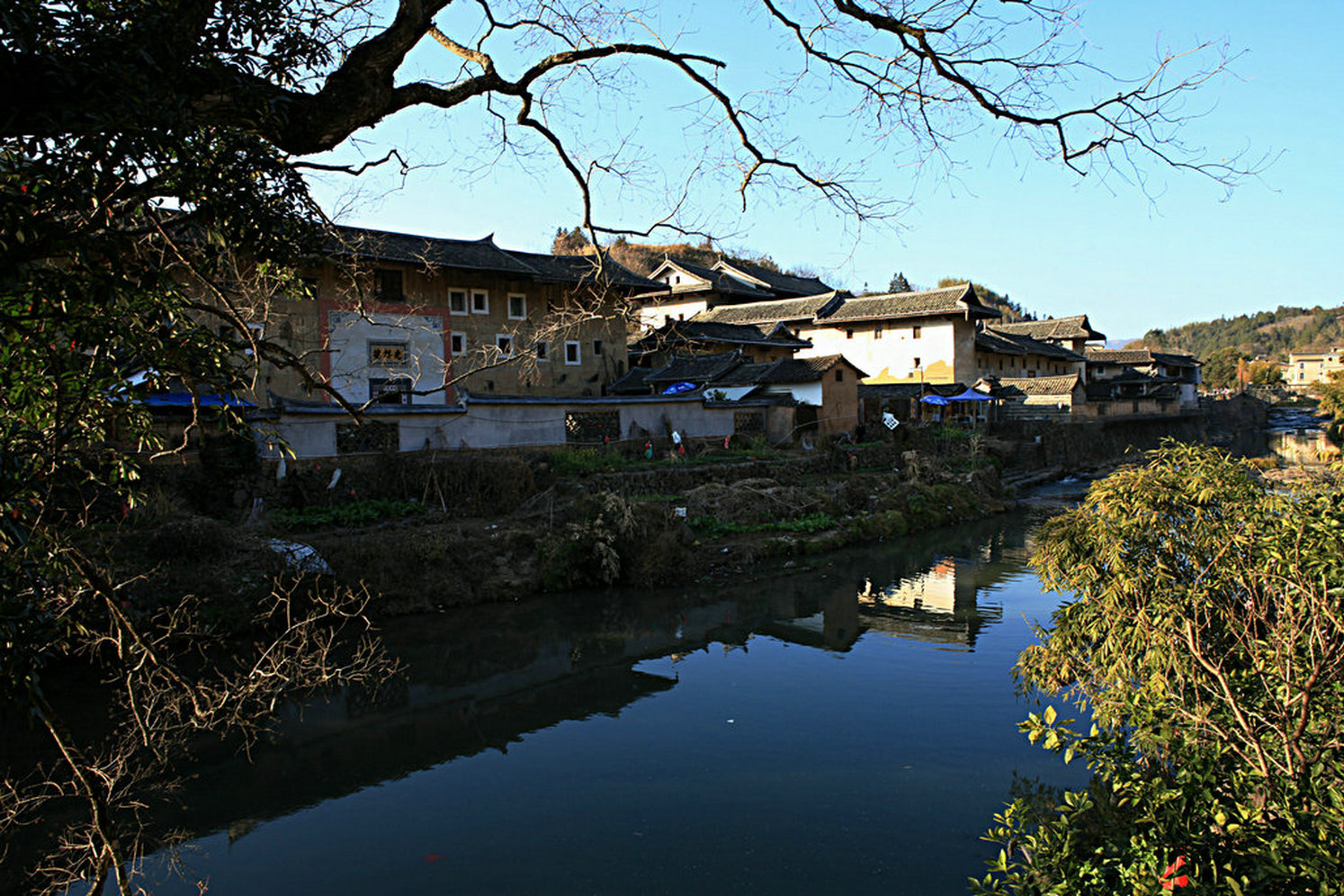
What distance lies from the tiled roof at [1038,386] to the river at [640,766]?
2226cm

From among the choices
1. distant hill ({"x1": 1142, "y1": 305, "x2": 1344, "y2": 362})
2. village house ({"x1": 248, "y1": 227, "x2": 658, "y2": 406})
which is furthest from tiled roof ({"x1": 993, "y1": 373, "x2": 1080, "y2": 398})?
distant hill ({"x1": 1142, "y1": 305, "x2": 1344, "y2": 362})

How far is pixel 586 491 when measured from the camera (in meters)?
16.0

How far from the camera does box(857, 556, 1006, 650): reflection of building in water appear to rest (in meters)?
11.0

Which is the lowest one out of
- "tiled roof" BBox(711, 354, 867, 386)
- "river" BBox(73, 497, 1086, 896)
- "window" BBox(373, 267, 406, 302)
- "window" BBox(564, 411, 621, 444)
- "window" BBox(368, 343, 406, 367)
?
"river" BBox(73, 497, 1086, 896)

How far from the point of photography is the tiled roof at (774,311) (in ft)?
109

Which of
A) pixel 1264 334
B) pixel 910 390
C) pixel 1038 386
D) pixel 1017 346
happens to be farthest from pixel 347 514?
pixel 1264 334

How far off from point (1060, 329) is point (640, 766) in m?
44.6

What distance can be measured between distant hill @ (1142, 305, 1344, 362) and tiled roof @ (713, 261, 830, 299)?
6888cm

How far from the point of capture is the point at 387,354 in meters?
21.4

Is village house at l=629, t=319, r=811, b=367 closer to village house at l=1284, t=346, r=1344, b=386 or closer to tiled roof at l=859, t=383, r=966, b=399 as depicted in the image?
tiled roof at l=859, t=383, r=966, b=399

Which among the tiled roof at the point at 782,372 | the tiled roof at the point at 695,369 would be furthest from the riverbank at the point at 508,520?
the tiled roof at the point at 695,369

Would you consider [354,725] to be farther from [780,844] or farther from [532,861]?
[780,844]

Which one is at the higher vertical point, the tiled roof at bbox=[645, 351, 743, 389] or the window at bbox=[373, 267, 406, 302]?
the window at bbox=[373, 267, 406, 302]

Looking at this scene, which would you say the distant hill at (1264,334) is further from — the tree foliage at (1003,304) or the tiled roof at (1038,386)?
the tiled roof at (1038,386)
